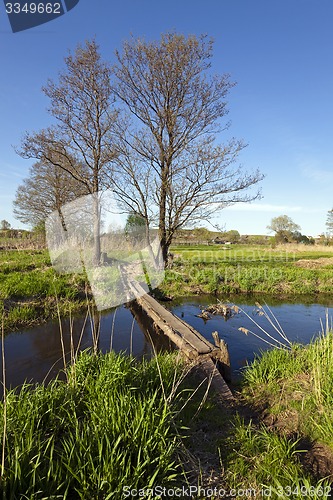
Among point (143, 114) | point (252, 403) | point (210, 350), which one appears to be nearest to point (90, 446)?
point (252, 403)

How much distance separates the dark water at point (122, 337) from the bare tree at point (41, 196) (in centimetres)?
1661

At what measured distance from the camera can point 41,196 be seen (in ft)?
95.2

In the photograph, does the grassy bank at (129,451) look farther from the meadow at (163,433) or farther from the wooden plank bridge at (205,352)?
the wooden plank bridge at (205,352)

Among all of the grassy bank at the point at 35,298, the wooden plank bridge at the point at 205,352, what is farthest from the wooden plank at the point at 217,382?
the grassy bank at the point at 35,298

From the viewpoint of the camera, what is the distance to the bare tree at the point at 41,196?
85.8 feet

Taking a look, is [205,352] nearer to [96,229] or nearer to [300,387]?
[300,387]

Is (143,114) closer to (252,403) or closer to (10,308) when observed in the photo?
(10,308)

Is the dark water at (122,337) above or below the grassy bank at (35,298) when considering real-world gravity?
below

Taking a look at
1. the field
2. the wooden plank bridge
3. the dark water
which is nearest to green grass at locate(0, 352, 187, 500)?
the dark water

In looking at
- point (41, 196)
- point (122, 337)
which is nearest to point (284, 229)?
point (41, 196)

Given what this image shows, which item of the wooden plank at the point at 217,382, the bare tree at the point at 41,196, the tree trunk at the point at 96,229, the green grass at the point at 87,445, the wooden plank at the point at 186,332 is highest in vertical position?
the bare tree at the point at 41,196

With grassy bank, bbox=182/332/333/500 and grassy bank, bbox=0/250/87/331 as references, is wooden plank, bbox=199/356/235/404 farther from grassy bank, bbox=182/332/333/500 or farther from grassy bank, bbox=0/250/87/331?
grassy bank, bbox=0/250/87/331

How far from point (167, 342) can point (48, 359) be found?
3.25 meters

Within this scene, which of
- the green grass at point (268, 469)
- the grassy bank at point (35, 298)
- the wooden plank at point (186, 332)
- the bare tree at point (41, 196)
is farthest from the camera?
the bare tree at point (41, 196)
